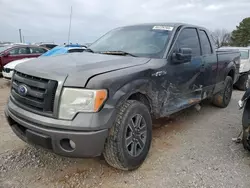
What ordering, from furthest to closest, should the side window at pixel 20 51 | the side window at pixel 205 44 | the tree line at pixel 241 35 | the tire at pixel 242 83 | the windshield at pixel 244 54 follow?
the tree line at pixel 241 35, the side window at pixel 20 51, the windshield at pixel 244 54, the tire at pixel 242 83, the side window at pixel 205 44

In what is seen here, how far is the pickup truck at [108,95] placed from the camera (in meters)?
2.12

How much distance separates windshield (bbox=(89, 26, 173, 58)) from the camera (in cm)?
319

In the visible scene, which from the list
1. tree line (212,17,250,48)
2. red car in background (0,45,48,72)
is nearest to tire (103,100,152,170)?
red car in background (0,45,48,72)

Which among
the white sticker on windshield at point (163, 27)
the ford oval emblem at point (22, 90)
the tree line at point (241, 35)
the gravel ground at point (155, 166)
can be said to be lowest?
the gravel ground at point (155, 166)

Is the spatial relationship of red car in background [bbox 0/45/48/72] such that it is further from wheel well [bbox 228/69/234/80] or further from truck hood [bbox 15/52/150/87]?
wheel well [bbox 228/69/234/80]

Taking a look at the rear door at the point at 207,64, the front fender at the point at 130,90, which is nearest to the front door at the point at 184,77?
the rear door at the point at 207,64

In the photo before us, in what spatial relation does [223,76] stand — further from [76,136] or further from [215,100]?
[76,136]

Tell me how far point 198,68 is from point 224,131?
1247 mm

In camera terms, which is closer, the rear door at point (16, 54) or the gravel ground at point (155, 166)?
the gravel ground at point (155, 166)

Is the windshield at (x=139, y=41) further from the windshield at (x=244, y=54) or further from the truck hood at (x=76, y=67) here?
the windshield at (x=244, y=54)

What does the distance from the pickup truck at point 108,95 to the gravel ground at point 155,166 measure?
241mm

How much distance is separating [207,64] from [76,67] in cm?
276

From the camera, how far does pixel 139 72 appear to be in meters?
2.60

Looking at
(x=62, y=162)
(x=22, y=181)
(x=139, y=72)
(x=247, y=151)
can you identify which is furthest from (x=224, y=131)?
(x=22, y=181)
